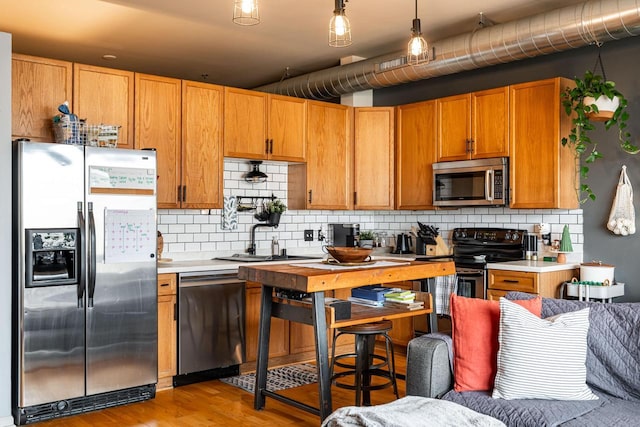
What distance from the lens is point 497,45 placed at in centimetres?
489

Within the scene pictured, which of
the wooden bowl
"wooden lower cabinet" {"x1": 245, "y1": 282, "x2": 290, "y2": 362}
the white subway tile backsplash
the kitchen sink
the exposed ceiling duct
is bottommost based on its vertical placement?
"wooden lower cabinet" {"x1": 245, "y1": 282, "x2": 290, "y2": 362}

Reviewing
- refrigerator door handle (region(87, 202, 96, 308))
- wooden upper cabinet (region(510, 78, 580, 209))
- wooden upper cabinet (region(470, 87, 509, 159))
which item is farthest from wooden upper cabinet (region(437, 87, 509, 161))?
refrigerator door handle (region(87, 202, 96, 308))

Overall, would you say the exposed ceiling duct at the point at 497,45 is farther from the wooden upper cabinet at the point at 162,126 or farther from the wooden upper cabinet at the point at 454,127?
the wooden upper cabinet at the point at 162,126

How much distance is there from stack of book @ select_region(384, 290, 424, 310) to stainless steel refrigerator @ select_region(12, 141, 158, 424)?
1.70m

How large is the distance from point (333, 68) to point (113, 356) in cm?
346

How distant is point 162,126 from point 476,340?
3.14 metres

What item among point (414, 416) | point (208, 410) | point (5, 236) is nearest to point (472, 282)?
point (208, 410)

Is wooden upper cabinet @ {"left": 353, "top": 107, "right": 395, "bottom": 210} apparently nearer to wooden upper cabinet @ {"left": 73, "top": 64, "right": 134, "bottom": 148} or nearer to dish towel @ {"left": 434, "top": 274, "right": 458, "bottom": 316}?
dish towel @ {"left": 434, "top": 274, "right": 458, "bottom": 316}

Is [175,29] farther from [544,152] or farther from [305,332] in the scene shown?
[544,152]

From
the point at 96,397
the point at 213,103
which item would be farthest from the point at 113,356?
the point at 213,103

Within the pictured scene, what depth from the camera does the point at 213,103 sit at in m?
5.33

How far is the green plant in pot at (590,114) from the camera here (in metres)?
4.64

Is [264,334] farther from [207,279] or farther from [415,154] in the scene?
[415,154]

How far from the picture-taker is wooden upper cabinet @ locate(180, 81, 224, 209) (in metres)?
5.15
